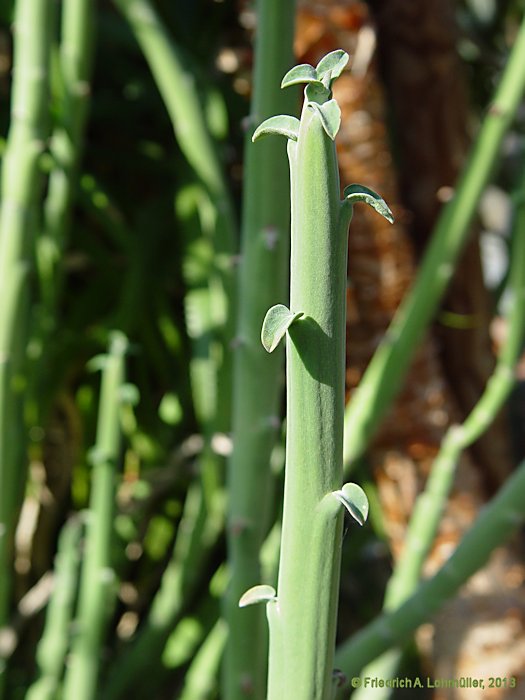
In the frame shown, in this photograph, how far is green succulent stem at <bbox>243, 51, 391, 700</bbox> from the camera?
30 cm

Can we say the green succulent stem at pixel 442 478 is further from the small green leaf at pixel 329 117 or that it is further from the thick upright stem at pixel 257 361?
the small green leaf at pixel 329 117

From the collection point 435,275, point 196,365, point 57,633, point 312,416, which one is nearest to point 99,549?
point 57,633

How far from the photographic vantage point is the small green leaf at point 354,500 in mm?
300

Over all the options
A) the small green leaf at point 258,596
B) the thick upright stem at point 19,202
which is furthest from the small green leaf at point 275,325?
the thick upright stem at point 19,202

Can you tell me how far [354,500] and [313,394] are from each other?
40mm

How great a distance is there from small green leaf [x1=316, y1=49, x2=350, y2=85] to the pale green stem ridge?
1.47 ft

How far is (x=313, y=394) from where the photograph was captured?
1.02 feet

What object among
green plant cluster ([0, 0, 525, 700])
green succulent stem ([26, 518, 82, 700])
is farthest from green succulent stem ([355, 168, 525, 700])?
green succulent stem ([26, 518, 82, 700])

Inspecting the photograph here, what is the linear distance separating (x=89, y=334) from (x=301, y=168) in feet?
2.45

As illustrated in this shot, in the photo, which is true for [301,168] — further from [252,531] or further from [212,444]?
[212,444]

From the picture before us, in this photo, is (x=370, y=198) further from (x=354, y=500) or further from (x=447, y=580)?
(x=447, y=580)

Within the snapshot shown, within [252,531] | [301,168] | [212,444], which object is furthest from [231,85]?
[301,168]

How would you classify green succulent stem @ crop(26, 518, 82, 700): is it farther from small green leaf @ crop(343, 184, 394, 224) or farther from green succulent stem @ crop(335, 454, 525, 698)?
small green leaf @ crop(343, 184, 394, 224)

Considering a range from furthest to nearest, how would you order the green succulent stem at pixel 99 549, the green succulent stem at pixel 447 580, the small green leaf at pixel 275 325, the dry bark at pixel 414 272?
the dry bark at pixel 414 272, the green succulent stem at pixel 99 549, the green succulent stem at pixel 447 580, the small green leaf at pixel 275 325
